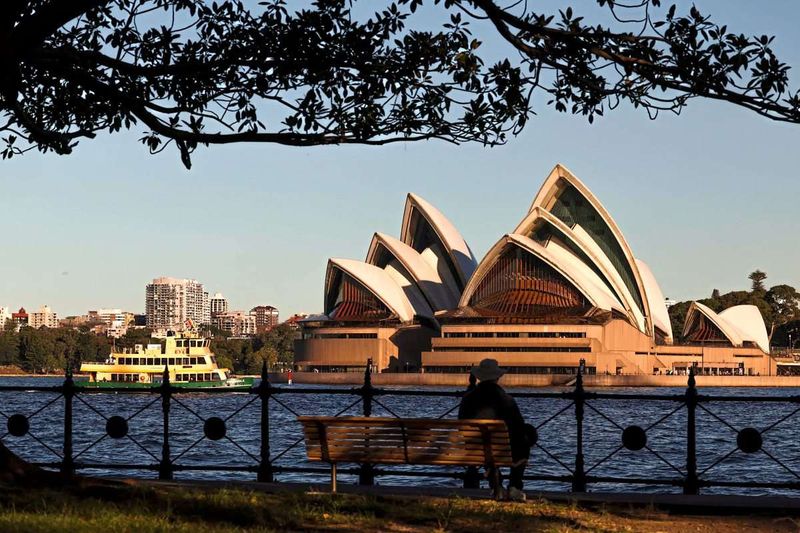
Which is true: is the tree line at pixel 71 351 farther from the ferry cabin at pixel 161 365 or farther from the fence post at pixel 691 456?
the fence post at pixel 691 456

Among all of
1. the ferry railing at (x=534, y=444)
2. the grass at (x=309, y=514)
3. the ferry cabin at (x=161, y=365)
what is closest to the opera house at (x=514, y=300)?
the ferry cabin at (x=161, y=365)

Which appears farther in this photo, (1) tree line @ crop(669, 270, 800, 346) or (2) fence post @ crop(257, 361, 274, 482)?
(1) tree line @ crop(669, 270, 800, 346)

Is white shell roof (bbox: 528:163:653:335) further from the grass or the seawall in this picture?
the grass

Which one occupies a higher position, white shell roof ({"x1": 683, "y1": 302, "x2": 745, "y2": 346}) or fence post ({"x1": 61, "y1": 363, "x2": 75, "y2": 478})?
white shell roof ({"x1": 683, "y1": 302, "x2": 745, "y2": 346})

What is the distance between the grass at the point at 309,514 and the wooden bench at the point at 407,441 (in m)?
0.39

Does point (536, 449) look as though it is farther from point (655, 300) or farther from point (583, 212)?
point (655, 300)

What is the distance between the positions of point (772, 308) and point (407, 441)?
6277 inches

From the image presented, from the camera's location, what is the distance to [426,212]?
99.2 meters

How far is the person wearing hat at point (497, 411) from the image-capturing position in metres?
10.3

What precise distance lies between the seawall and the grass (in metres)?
87.9

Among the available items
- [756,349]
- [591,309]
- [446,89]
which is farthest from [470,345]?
[446,89]

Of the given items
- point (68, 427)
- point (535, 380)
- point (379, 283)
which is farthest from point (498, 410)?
point (379, 283)

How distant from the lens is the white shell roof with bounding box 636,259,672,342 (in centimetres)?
10631

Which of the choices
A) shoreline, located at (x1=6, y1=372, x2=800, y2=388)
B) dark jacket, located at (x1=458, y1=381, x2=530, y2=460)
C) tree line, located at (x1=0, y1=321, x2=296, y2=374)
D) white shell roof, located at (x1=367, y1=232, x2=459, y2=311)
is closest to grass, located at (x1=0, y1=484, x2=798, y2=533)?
dark jacket, located at (x1=458, y1=381, x2=530, y2=460)
